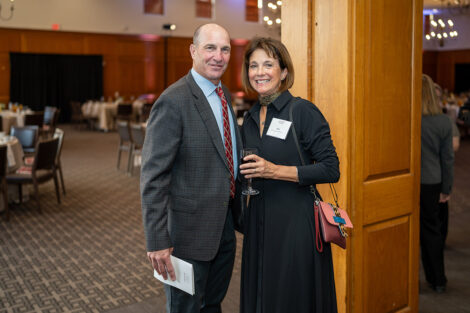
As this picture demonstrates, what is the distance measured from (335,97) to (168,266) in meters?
1.24

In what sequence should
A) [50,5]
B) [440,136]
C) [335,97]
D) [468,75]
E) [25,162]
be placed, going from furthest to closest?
[468,75] → [50,5] → [25,162] → [440,136] → [335,97]

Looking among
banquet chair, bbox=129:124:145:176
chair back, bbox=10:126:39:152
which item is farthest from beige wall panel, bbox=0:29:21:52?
chair back, bbox=10:126:39:152

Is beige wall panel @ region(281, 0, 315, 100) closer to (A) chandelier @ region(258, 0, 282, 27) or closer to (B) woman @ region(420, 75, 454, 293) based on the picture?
(B) woman @ region(420, 75, 454, 293)

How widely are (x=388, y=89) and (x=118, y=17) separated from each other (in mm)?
16702

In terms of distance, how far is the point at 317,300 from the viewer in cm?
205

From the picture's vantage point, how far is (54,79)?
17578 mm

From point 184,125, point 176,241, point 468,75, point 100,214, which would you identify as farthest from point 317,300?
point 468,75

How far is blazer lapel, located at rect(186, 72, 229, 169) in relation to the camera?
1.95 meters

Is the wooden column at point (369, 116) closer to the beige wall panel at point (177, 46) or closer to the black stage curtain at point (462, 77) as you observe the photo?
the beige wall panel at point (177, 46)

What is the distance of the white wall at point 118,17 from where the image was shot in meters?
16.5

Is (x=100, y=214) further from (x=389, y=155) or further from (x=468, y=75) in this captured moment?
(x=468, y=75)

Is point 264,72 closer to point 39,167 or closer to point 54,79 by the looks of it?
point 39,167

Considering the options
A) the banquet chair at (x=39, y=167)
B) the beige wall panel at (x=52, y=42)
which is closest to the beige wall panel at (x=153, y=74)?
the beige wall panel at (x=52, y=42)

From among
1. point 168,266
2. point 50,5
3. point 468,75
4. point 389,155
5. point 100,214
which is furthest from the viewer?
point 468,75
